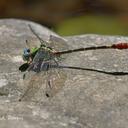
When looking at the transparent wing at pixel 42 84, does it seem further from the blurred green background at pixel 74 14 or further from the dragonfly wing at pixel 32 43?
the blurred green background at pixel 74 14

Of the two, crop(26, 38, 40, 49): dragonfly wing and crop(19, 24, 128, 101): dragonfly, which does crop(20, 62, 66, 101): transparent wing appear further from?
crop(26, 38, 40, 49): dragonfly wing

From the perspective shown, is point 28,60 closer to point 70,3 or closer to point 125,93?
point 125,93

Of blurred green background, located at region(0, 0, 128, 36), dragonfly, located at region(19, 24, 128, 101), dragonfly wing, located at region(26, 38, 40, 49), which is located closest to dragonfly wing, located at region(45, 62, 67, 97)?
dragonfly, located at region(19, 24, 128, 101)

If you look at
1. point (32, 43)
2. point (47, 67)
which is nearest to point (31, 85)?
point (47, 67)

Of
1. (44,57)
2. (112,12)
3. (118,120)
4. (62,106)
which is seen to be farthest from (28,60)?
(112,12)

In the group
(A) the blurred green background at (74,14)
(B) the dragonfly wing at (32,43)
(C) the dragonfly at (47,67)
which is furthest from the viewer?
(A) the blurred green background at (74,14)

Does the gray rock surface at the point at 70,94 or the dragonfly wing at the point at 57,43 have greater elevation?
the dragonfly wing at the point at 57,43

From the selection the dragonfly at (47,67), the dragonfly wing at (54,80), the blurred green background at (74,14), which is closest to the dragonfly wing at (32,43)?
the dragonfly at (47,67)
